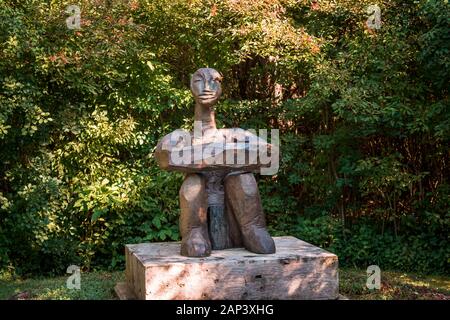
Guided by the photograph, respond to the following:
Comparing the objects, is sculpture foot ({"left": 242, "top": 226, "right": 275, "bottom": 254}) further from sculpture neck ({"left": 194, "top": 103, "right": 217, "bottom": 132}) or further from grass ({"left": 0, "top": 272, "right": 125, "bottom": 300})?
grass ({"left": 0, "top": 272, "right": 125, "bottom": 300})

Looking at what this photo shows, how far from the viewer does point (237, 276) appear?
4234 mm

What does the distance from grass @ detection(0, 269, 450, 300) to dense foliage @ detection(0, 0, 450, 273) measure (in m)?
0.36

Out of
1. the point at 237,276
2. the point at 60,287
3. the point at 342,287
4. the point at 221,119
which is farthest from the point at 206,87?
the point at 221,119

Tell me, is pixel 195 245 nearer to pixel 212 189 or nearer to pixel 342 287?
pixel 212 189

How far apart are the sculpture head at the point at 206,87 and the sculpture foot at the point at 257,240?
41.6 inches

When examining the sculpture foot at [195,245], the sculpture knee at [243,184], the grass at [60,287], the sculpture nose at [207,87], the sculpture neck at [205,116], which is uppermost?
the sculpture nose at [207,87]

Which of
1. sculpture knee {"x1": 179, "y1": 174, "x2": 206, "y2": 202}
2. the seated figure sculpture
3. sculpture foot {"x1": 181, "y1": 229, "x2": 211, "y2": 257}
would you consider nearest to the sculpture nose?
the seated figure sculpture

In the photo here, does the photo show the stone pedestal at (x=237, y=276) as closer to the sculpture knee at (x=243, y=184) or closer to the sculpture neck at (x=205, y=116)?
the sculpture knee at (x=243, y=184)

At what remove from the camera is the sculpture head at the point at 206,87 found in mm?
4715

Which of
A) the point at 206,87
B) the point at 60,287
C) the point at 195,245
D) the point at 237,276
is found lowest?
the point at 60,287

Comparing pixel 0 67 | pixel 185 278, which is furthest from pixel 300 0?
pixel 185 278

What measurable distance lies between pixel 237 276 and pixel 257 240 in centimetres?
38

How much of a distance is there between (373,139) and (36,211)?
12.9 feet

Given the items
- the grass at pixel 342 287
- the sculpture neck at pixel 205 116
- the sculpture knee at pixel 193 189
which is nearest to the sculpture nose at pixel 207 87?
the sculpture neck at pixel 205 116
